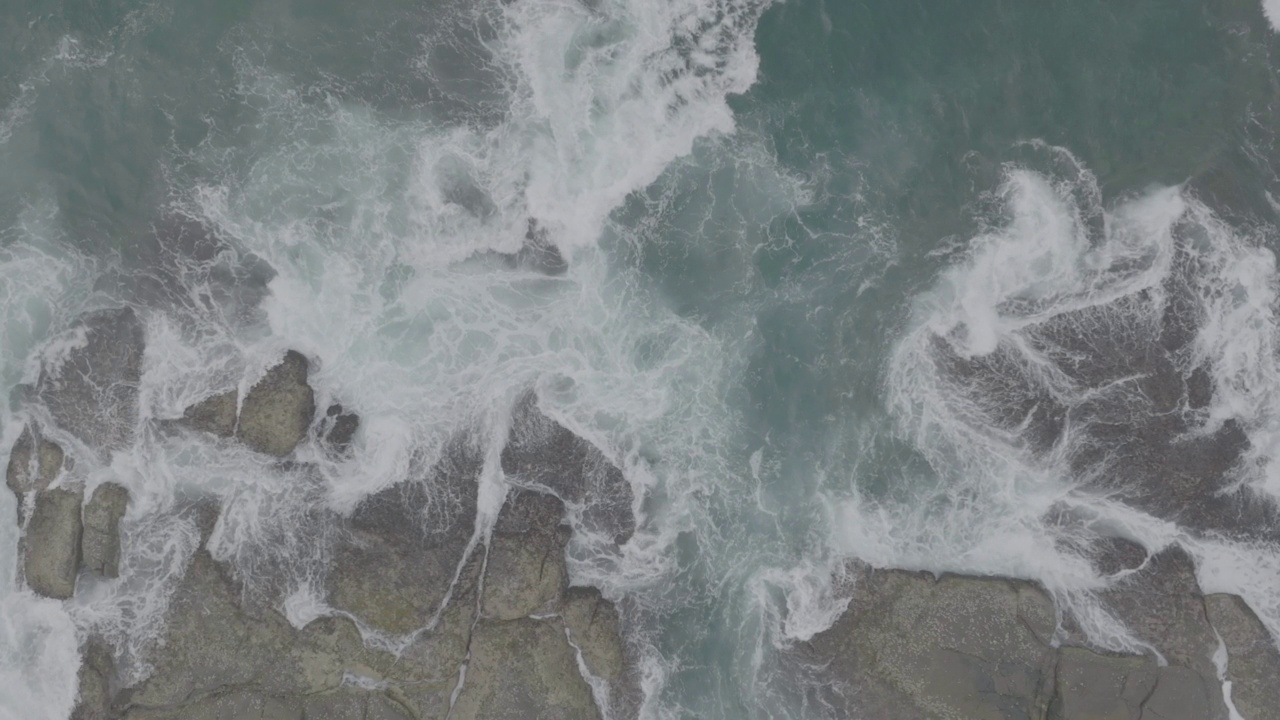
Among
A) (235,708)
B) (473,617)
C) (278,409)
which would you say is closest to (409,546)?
(473,617)

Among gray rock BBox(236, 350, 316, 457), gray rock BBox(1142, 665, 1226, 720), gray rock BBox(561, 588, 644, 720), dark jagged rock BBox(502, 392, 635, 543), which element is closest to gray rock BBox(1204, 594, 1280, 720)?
gray rock BBox(1142, 665, 1226, 720)

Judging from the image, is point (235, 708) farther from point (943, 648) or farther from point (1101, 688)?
point (1101, 688)

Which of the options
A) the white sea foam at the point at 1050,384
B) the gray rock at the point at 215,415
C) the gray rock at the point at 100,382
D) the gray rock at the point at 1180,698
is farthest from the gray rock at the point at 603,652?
the gray rock at the point at 1180,698

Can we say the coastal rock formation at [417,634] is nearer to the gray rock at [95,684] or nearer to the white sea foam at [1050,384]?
the gray rock at [95,684]

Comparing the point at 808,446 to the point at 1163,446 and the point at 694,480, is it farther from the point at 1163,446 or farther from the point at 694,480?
the point at 1163,446

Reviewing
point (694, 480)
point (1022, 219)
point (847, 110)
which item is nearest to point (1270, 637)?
point (1022, 219)

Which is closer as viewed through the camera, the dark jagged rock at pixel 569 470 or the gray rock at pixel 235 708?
the gray rock at pixel 235 708
